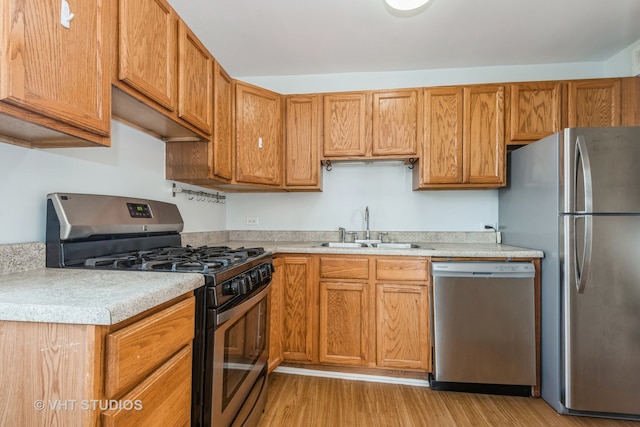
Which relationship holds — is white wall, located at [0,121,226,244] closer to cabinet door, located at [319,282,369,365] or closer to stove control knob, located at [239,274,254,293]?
stove control knob, located at [239,274,254,293]

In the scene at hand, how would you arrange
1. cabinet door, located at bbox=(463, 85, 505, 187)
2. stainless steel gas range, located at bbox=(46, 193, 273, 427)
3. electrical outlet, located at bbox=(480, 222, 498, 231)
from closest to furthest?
stainless steel gas range, located at bbox=(46, 193, 273, 427) → cabinet door, located at bbox=(463, 85, 505, 187) → electrical outlet, located at bbox=(480, 222, 498, 231)

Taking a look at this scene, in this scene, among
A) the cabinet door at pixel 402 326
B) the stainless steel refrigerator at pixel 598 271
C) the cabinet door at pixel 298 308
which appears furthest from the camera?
the cabinet door at pixel 298 308

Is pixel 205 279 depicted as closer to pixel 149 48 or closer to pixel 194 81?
pixel 149 48

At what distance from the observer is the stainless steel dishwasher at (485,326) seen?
1.97 m

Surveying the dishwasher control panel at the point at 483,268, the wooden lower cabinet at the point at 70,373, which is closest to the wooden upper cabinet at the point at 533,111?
the dishwasher control panel at the point at 483,268

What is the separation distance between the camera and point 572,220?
1761mm

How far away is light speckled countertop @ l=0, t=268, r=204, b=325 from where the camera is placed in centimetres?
68

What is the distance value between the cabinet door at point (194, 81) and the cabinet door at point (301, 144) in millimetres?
777

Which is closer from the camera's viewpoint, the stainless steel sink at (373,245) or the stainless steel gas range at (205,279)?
the stainless steel gas range at (205,279)

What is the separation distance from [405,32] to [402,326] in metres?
2.12

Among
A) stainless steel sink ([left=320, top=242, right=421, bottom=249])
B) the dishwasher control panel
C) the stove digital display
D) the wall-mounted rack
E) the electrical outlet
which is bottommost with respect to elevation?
the dishwasher control panel

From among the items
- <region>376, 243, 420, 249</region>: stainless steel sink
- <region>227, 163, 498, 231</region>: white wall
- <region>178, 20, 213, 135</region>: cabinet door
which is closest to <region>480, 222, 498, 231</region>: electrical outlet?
<region>227, 163, 498, 231</region>: white wall

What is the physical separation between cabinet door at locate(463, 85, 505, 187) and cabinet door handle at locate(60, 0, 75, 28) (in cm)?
241

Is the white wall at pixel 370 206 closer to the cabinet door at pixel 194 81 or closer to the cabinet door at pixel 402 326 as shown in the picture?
the cabinet door at pixel 402 326
